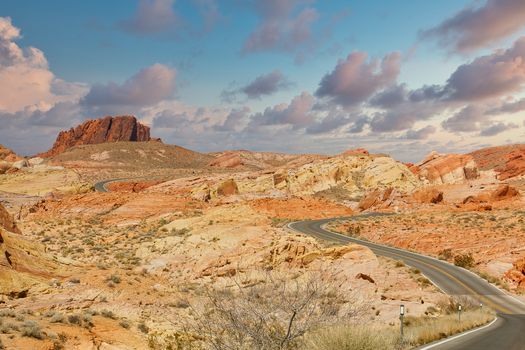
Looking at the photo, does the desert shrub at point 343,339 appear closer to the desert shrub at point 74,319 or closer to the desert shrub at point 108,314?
the desert shrub at point 74,319

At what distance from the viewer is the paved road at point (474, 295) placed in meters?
13.7

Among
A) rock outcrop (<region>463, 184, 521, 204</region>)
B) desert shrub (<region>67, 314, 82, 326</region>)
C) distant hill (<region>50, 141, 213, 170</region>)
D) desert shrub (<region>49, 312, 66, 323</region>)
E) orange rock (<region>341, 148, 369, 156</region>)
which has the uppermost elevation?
distant hill (<region>50, 141, 213, 170</region>)

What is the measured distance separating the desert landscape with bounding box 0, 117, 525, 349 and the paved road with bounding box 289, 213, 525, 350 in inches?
67.4

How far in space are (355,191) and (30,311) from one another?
3179 inches

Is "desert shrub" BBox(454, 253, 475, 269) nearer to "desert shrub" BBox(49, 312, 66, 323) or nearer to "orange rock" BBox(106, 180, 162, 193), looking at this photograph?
→ "desert shrub" BBox(49, 312, 66, 323)

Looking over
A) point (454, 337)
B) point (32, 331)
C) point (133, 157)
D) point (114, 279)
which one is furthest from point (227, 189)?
point (133, 157)

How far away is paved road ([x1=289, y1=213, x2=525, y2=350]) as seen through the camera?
13.7m

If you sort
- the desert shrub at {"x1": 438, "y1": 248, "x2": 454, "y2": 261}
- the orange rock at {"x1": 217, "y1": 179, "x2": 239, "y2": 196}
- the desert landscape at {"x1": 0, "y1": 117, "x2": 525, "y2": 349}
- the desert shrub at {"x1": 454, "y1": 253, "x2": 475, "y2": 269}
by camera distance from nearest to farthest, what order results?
1. the desert landscape at {"x1": 0, "y1": 117, "x2": 525, "y2": 349}
2. the desert shrub at {"x1": 454, "y1": 253, "x2": 475, "y2": 269}
3. the desert shrub at {"x1": 438, "y1": 248, "x2": 454, "y2": 261}
4. the orange rock at {"x1": 217, "y1": 179, "x2": 239, "y2": 196}

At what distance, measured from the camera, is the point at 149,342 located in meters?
14.6

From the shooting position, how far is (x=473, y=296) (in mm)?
28672

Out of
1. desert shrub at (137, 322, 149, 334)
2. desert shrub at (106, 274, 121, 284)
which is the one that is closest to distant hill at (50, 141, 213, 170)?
desert shrub at (106, 274, 121, 284)

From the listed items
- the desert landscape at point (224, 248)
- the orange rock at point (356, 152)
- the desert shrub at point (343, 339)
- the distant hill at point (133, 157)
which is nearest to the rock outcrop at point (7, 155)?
the distant hill at point (133, 157)

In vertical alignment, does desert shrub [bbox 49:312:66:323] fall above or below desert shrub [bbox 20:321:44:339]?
→ below

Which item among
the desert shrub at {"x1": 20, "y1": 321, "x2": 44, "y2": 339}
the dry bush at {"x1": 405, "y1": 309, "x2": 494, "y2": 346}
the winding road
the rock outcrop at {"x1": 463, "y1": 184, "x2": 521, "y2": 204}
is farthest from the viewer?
the rock outcrop at {"x1": 463, "y1": 184, "x2": 521, "y2": 204}
